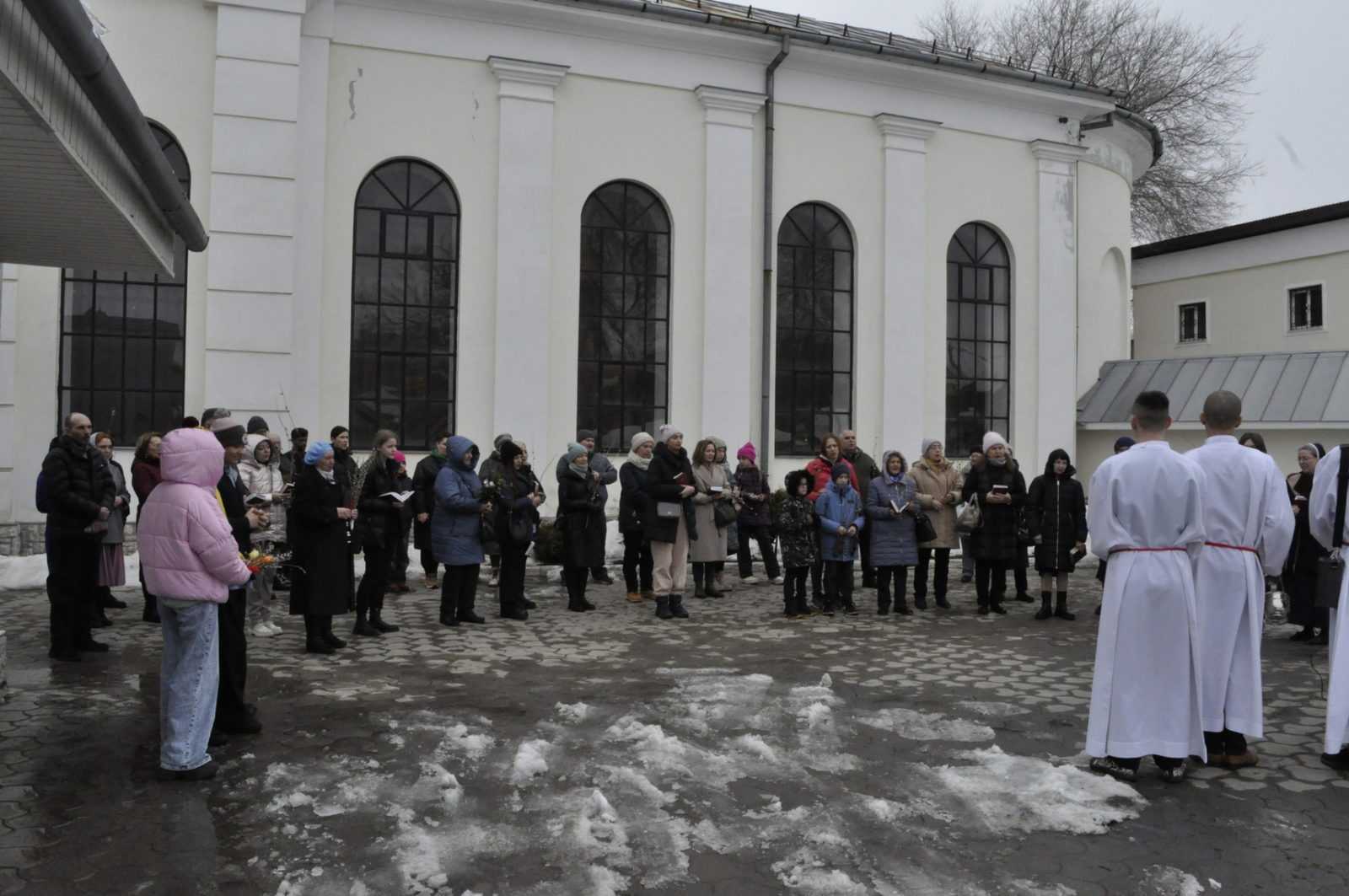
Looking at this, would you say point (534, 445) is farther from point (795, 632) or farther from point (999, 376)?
point (999, 376)

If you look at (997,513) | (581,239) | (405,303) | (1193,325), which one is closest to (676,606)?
(997,513)

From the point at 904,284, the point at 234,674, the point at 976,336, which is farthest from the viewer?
the point at 976,336

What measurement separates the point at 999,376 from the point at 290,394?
11839 millimetres

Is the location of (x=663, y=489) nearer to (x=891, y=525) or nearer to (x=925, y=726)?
(x=891, y=525)

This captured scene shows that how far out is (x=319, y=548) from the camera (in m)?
8.48

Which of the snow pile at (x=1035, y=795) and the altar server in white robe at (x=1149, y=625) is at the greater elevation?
the altar server in white robe at (x=1149, y=625)

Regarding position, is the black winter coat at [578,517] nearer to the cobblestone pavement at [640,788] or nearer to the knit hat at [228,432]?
the cobblestone pavement at [640,788]

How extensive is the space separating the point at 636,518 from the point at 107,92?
7.33 m

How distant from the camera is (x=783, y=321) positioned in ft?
58.2

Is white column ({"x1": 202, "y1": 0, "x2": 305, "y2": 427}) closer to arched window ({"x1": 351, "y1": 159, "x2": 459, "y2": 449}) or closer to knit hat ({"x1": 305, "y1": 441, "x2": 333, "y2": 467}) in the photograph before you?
arched window ({"x1": 351, "y1": 159, "x2": 459, "y2": 449})

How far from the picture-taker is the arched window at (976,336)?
62.5 feet

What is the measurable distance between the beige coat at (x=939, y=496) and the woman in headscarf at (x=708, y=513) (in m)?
2.12

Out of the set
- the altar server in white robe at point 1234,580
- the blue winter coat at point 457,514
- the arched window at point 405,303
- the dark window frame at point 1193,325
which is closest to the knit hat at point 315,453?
the blue winter coat at point 457,514

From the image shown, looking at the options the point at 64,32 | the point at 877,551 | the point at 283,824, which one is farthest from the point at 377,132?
the point at 283,824
